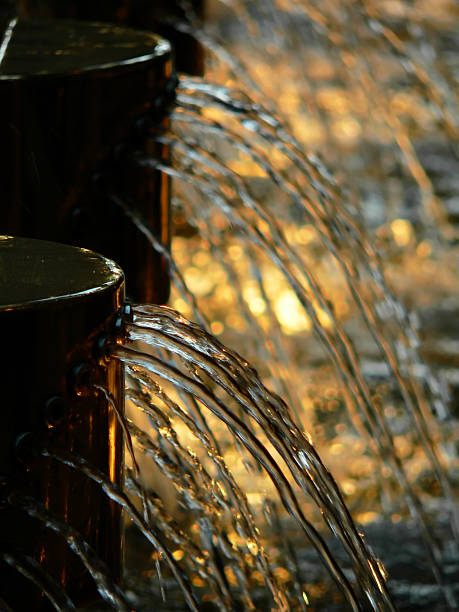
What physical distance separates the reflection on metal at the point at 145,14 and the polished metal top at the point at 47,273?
1.44 metres

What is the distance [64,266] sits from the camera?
4.43 feet

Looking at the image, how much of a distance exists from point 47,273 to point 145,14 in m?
1.83

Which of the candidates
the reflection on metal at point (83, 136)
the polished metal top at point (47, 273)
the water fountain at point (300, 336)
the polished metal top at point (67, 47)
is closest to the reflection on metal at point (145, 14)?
the water fountain at point (300, 336)

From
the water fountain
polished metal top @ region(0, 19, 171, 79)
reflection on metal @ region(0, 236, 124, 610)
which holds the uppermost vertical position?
polished metal top @ region(0, 19, 171, 79)

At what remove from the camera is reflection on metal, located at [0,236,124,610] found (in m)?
1.24

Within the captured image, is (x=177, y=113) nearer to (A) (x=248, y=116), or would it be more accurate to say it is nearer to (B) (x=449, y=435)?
(A) (x=248, y=116)

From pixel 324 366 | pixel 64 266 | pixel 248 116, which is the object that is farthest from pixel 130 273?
pixel 324 366

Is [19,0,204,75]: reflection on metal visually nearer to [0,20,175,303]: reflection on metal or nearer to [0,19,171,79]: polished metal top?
[0,19,171,79]: polished metal top

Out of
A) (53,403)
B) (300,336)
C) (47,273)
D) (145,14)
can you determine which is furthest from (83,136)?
(300,336)

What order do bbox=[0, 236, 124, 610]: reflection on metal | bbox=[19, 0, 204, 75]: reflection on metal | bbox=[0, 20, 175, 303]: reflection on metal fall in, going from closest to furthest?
1. bbox=[0, 236, 124, 610]: reflection on metal
2. bbox=[0, 20, 175, 303]: reflection on metal
3. bbox=[19, 0, 204, 75]: reflection on metal

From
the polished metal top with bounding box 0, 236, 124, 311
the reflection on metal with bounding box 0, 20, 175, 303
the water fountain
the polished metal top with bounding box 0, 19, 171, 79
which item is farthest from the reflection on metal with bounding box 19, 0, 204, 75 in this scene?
the polished metal top with bounding box 0, 236, 124, 311

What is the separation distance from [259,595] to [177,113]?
0.96 metres

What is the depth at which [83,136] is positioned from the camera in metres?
1.84

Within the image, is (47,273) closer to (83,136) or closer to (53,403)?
(53,403)
